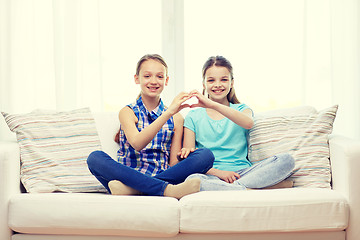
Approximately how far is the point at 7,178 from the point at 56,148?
0.36 metres

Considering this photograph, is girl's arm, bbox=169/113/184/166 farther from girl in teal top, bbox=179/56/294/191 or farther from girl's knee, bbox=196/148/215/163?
girl's knee, bbox=196/148/215/163

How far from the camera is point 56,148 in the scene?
230 cm

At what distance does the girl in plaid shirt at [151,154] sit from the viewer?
6.56 feet

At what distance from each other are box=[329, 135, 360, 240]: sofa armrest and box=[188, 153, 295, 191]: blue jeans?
21 cm

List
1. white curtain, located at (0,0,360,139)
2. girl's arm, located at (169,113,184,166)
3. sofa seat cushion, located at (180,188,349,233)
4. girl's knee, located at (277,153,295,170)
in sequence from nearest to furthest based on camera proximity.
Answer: sofa seat cushion, located at (180,188,349,233) < girl's knee, located at (277,153,295,170) < girl's arm, located at (169,113,184,166) < white curtain, located at (0,0,360,139)

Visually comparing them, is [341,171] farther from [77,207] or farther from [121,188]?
[77,207]

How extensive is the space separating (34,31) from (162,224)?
1.96 meters

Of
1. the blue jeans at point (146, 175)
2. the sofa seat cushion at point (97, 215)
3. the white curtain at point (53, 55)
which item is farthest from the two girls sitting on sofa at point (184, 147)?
the white curtain at point (53, 55)

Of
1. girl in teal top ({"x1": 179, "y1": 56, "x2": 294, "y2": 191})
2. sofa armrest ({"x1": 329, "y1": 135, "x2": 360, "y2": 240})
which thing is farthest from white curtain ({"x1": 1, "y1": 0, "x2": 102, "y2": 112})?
sofa armrest ({"x1": 329, "y1": 135, "x2": 360, "y2": 240})

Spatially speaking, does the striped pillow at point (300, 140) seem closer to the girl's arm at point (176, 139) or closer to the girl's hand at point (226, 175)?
the girl's hand at point (226, 175)

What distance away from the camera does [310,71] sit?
3213 millimetres

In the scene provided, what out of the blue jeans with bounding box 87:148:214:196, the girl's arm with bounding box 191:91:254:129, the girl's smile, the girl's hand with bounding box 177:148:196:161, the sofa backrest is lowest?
the blue jeans with bounding box 87:148:214:196

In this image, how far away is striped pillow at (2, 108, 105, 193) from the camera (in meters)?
2.17

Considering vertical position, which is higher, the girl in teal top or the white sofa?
the girl in teal top
